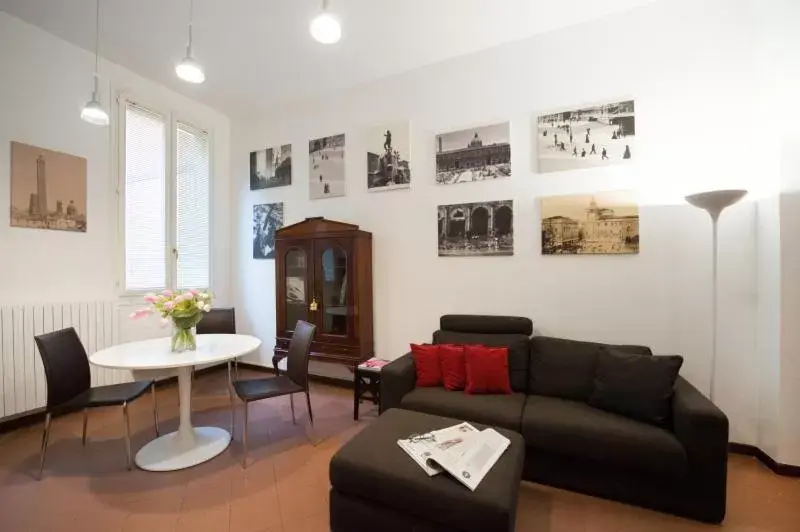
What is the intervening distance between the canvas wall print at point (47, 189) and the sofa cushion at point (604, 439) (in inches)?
158

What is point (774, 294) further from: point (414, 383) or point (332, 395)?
point (332, 395)

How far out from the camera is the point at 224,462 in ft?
7.47

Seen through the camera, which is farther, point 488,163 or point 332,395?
point 332,395

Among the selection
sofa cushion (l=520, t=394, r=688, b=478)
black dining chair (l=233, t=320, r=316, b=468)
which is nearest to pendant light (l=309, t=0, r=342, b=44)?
black dining chair (l=233, t=320, r=316, b=468)

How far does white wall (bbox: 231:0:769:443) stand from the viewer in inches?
92.7

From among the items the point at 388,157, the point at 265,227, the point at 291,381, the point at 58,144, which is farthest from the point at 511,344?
the point at 58,144

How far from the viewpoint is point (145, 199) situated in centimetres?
362

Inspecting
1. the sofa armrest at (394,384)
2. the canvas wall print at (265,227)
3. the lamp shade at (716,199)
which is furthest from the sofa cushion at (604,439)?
the canvas wall print at (265,227)

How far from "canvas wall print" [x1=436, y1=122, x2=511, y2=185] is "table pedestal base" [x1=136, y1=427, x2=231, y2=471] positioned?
2.80 meters

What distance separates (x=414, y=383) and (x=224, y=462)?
1365 millimetres

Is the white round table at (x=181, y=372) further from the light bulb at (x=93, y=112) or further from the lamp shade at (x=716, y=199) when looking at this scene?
the lamp shade at (x=716, y=199)

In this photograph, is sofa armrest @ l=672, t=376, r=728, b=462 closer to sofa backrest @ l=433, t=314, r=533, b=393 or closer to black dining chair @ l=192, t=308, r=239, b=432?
sofa backrest @ l=433, t=314, r=533, b=393

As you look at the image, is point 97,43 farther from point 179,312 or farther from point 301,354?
point 301,354

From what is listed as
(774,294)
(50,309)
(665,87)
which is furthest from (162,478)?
(665,87)
